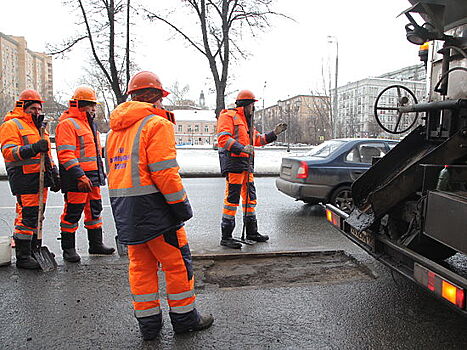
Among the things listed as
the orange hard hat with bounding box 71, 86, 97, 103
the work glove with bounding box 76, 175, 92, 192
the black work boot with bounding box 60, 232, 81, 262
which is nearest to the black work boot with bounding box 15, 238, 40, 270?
the black work boot with bounding box 60, 232, 81, 262

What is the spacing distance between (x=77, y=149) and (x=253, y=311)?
2710 mm

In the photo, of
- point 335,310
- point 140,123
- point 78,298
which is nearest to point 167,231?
point 140,123

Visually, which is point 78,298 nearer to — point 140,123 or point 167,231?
point 167,231

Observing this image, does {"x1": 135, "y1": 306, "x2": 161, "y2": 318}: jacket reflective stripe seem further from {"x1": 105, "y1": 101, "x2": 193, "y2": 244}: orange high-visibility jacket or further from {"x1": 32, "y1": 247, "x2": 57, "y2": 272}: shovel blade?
{"x1": 32, "y1": 247, "x2": 57, "y2": 272}: shovel blade

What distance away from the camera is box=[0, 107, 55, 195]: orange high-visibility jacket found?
13.2 feet

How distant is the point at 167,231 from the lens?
272 cm

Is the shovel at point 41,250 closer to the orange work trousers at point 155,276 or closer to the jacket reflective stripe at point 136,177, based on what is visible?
the orange work trousers at point 155,276

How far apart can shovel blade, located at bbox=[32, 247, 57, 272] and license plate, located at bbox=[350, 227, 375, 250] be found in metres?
3.22

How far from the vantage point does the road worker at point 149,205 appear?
105 inches

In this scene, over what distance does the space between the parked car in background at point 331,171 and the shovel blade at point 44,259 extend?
439cm

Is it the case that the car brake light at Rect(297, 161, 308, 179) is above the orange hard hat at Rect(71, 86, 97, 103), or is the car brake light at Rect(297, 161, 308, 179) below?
below

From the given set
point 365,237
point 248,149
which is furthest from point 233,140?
point 365,237

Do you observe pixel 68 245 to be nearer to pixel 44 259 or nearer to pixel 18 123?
pixel 44 259

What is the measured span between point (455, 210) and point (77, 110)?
12.9 feet
